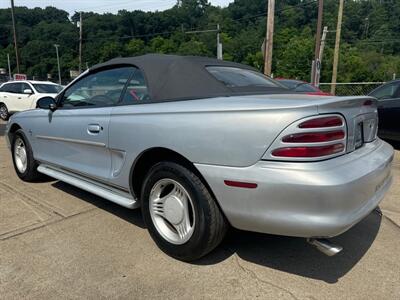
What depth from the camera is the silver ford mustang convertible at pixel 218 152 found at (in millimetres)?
2201

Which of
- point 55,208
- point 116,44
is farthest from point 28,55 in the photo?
point 55,208

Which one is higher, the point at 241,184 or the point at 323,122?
the point at 323,122

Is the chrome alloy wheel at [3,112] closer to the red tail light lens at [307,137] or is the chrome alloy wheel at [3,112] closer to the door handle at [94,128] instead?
the door handle at [94,128]

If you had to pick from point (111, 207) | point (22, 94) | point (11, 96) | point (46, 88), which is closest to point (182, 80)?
point (111, 207)

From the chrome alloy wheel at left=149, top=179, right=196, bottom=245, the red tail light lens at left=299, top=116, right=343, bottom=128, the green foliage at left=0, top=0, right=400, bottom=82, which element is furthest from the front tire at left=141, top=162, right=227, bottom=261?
the green foliage at left=0, top=0, right=400, bottom=82

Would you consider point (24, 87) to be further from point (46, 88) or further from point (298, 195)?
point (298, 195)

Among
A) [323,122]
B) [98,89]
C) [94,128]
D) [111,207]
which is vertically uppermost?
[98,89]

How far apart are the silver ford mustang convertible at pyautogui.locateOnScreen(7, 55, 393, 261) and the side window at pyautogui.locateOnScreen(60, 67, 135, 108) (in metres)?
0.02

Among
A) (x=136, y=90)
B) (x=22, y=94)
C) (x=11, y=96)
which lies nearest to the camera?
(x=136, y=90)

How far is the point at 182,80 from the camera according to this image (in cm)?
296

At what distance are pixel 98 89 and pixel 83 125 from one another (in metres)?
0.39

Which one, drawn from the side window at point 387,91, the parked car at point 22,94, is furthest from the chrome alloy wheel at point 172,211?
the parked car at point 22,94

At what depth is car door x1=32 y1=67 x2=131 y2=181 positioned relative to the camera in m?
3.30

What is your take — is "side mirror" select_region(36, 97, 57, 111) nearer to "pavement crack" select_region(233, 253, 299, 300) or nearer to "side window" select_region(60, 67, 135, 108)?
"side window" select_region(60, 67, 135, 108)
